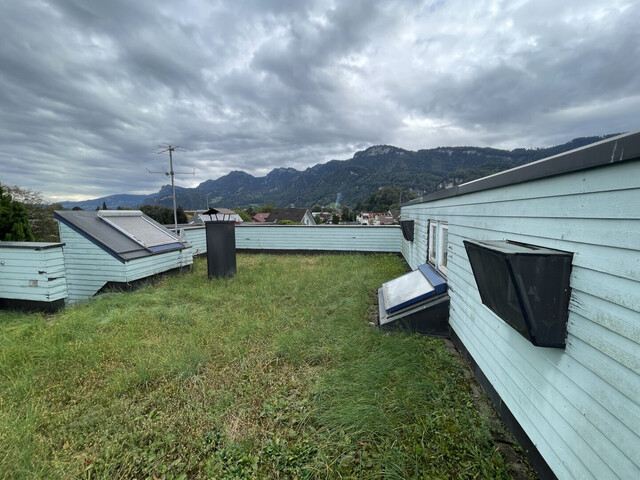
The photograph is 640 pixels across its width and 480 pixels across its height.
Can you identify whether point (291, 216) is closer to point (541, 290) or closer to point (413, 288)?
point (413, 288)

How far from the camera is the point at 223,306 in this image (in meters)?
4.65

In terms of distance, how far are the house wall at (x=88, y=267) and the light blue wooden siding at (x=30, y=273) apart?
71cm

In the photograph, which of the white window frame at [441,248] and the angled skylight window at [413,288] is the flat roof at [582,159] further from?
the white window frame at [441,248]

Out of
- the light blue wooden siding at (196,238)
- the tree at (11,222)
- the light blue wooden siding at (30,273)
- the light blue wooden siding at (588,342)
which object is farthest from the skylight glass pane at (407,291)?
the tree at (11,222)

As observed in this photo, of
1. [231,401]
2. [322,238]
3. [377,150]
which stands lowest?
[231,401]

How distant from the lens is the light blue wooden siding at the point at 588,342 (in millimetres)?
1116

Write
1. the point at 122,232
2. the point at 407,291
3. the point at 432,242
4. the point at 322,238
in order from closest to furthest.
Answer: the point at 407,291 → the point at 432,242 → the point at 122,232 → the point at 322,238

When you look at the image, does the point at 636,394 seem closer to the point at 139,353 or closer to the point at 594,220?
the point at 594,220

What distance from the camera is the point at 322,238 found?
420 inches

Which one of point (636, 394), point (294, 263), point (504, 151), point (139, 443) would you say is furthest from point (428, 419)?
point (504, 151)

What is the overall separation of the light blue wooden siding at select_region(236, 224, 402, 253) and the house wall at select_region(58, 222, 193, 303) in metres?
5.84

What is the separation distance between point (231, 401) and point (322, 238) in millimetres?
8512

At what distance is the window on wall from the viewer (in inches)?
169

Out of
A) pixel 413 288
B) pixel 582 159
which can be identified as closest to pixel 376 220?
pixel 413 288
